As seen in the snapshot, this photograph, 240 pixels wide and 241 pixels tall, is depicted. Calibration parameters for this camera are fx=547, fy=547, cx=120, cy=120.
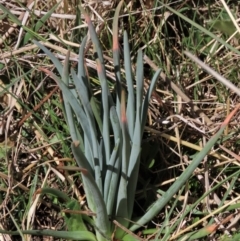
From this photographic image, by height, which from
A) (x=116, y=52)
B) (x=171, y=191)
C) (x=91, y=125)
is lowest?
(x=171, y=191)

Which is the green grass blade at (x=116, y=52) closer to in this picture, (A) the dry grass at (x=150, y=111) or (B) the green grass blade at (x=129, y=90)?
(B) the green grass blade at (x=129, y=90)

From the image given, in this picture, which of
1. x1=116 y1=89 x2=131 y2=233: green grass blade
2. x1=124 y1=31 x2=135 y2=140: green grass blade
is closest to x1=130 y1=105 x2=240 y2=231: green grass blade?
x1=116 y1=89 x2=131 y2=233: green grass blade

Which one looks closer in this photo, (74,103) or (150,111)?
(74,103)

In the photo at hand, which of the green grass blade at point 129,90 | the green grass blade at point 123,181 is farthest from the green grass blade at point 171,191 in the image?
the green grass blade at point 129,90

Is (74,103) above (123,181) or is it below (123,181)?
above

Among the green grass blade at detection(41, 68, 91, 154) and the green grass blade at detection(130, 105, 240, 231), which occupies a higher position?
the green grass blade at detection(41, 68, 91, 154)

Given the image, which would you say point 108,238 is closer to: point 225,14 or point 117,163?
point 117,163

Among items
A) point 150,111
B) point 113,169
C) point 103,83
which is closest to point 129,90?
point 103,83

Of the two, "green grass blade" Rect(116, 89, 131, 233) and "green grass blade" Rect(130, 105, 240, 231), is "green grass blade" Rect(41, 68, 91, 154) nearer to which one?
"green grass blade" Rect(116, 89, 131, 233)

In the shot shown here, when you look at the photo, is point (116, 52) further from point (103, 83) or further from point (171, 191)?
point (171, 191)

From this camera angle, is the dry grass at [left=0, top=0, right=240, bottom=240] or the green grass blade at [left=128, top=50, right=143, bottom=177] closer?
the green grass blade at [left=128, top=50, right=143, bottom=177]
